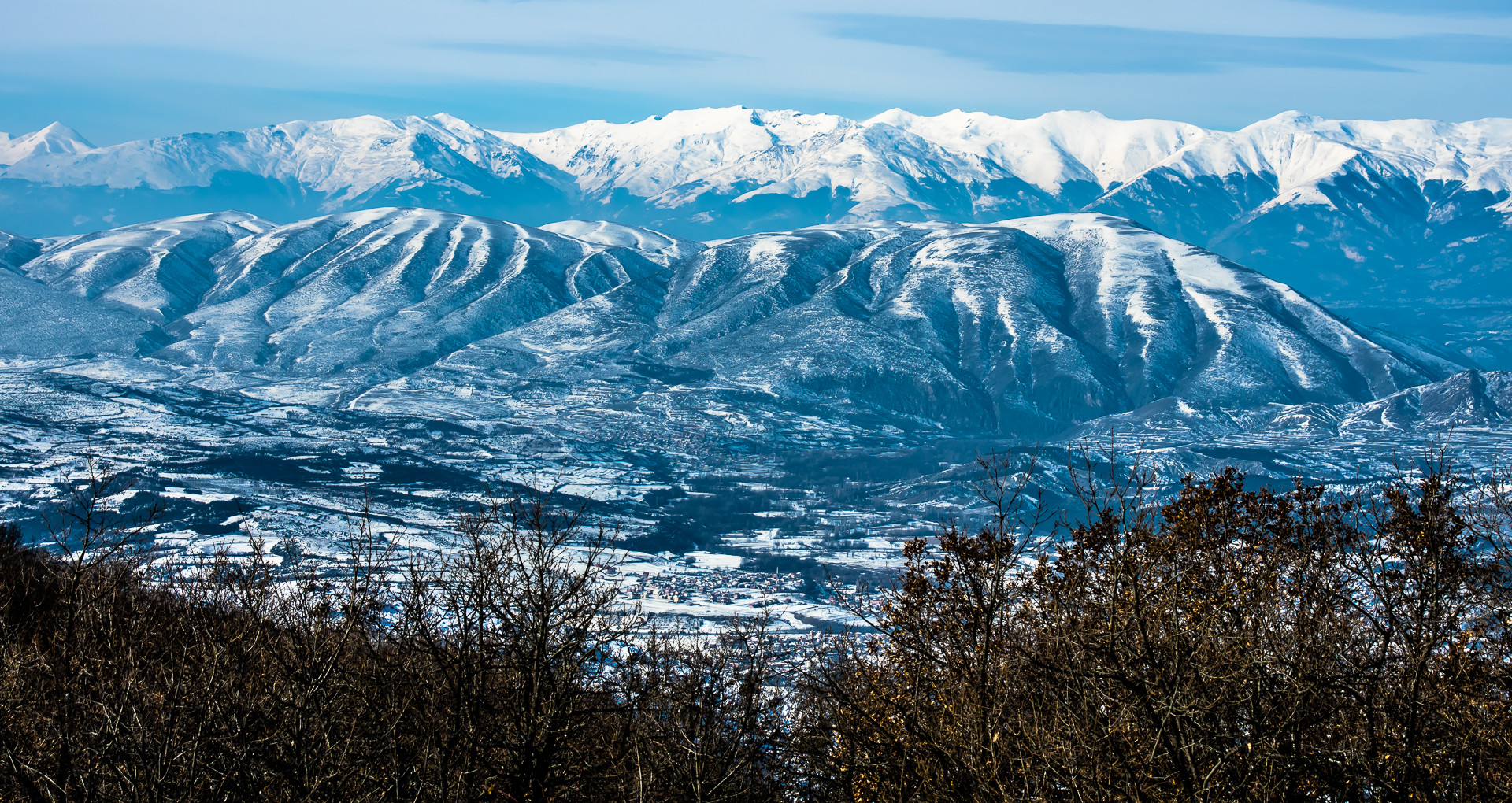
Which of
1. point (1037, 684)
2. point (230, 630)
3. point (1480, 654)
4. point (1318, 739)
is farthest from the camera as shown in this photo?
point (230, 630)

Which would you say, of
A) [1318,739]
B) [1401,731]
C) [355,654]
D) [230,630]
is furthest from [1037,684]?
[230,630]

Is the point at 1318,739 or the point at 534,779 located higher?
the point at 1318,739

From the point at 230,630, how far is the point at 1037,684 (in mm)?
19590

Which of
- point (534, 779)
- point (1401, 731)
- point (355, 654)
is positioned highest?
point (1401, 731)

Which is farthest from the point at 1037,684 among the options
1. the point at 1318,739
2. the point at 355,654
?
the point at 355,654

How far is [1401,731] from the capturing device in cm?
1494

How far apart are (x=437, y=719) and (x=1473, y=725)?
15374 millimetres

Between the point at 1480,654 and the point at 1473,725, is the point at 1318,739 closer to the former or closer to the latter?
the point at 1473,725

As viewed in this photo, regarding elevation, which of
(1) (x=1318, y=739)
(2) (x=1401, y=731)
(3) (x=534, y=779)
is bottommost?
(3) (x=534, y=779)

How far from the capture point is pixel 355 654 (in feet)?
88.9

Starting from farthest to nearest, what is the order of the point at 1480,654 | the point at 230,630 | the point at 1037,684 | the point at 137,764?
the point at 230,630, the point at 1480,654, the point at 1037,684, the point at 137,764

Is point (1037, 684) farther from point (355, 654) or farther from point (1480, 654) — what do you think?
point (355, 654)

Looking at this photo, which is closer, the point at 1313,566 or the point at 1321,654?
the point at 1321,654

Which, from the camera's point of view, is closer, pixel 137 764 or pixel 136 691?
pixel 137 764
